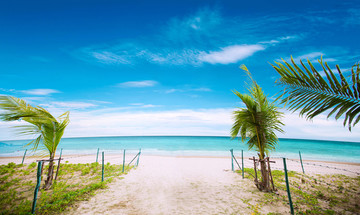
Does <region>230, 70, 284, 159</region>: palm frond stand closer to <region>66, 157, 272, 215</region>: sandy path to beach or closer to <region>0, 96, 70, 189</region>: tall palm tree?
<region>66, 157, 272, 215</region>: sandy path to beach

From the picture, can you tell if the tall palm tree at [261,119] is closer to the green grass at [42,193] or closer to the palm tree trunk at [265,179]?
the palm tree trunk at [265,179]

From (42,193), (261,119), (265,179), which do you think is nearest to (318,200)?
(265,179)

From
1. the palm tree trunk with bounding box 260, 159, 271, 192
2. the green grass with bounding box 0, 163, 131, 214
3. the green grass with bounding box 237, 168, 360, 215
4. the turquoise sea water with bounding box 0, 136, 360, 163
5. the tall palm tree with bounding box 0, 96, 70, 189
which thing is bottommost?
the turquoise sea water with bounding box 0, 136, 360, 163

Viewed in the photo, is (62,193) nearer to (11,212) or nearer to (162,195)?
(11,212)

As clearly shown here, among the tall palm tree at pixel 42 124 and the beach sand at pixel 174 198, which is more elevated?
the tall palm tree at pixel 42 124

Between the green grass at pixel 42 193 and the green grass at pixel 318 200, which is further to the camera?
the green grass at pixel 318 200

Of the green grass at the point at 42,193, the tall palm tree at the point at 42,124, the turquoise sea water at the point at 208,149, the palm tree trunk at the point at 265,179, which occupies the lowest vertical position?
the turquoise sea water at the point at 208,149

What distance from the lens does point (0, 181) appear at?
24.1ft

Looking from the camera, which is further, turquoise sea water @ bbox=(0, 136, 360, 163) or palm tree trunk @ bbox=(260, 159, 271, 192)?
turquoise sea water @ bbox=(0, 136, 360, 163)

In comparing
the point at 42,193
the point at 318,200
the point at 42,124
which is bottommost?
the point at 318,200

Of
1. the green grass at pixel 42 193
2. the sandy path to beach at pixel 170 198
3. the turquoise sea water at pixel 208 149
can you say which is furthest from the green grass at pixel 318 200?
the green grass at pixel 42 193

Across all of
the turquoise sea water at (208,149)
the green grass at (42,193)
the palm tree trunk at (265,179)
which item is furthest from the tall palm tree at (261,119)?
the green grass at (42,193)

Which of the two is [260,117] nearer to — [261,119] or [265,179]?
[261,119]

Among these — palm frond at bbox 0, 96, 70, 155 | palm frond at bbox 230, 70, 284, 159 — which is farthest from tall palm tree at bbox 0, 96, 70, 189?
palm frond at bbox 230, 70, 284, 159
